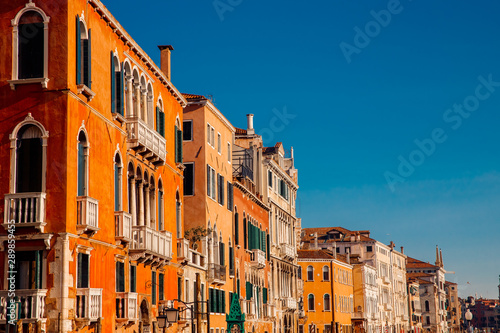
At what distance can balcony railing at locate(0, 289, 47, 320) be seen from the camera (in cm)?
1864

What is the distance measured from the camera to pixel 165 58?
106 ft

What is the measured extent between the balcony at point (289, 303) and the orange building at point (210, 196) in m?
15.0

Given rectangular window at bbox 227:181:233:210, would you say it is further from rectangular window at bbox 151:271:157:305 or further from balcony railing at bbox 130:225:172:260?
rectangular window at bbox 151:271:157:305

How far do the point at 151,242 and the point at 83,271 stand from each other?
572cm

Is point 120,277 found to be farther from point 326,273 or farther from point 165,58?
point 326,273

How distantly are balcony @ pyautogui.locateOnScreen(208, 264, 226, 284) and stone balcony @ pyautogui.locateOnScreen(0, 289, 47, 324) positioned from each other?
16744mm

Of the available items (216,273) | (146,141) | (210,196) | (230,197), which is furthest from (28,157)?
(230,197)

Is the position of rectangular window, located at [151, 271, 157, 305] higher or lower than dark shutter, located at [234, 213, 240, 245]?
lower

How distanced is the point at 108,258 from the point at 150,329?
4.99m

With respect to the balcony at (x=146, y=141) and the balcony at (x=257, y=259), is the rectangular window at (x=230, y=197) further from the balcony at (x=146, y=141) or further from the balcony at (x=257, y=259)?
the balcony at (x=146, y=141)

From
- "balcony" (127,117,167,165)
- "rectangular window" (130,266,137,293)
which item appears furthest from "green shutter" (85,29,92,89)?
"rectangular window" (130,266,137,293)

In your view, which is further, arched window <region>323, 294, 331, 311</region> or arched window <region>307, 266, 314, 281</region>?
arched window <region>307, 266, 314, 281</region>

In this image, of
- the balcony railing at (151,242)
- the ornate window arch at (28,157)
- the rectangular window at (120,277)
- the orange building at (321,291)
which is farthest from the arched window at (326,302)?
the ornate window arch at (28,157)

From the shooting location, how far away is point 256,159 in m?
48.0
